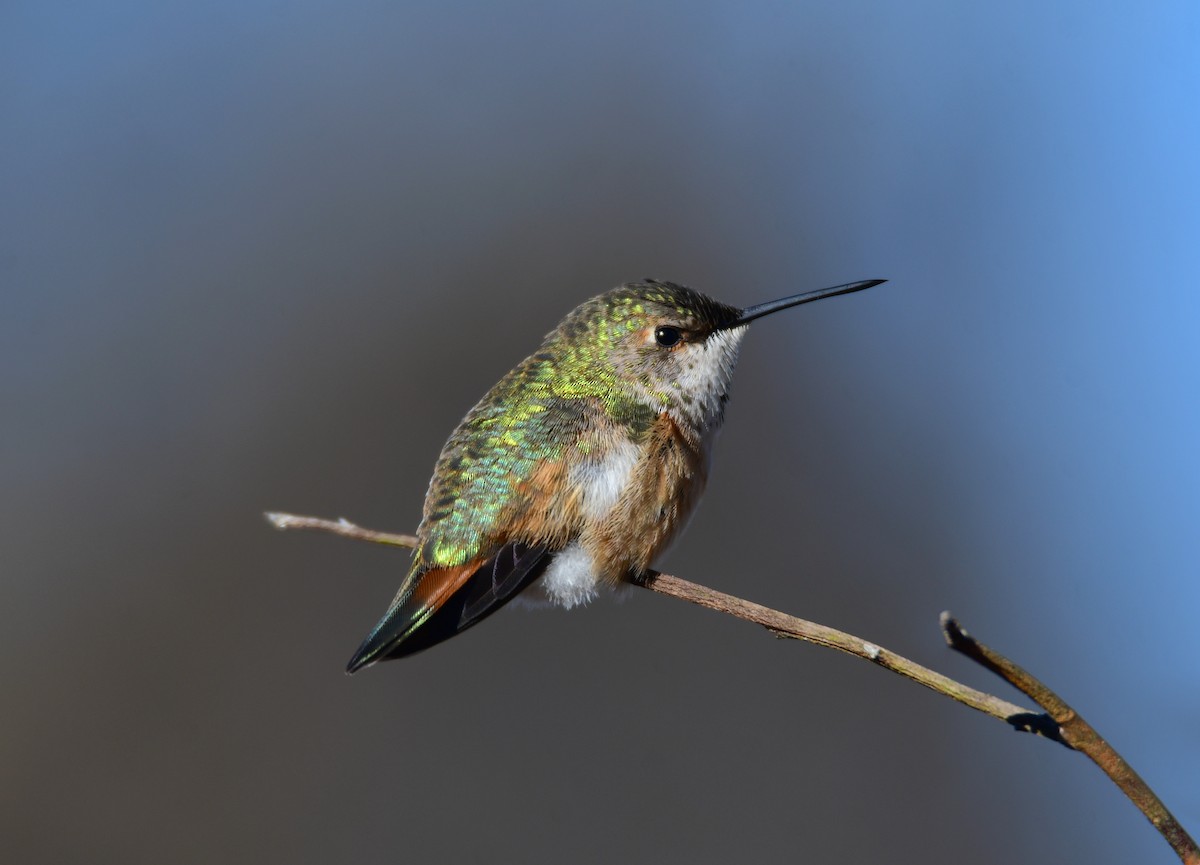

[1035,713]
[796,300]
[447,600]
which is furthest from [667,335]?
[1035,713]

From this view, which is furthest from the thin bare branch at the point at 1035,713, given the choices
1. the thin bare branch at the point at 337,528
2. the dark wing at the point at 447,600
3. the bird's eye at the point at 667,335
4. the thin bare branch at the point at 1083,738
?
the bird's eye at the point at 667,335

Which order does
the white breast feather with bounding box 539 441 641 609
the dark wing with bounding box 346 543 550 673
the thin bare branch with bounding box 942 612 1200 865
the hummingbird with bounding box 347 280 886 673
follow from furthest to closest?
the white breast feather with bounding box 539 441 641 609 < the hummingbird with bounding box 347 280 886 673 < the dark wing with bounding box 346 543 550 673 < the thin bare branch with bounding box 942 612 1200 865

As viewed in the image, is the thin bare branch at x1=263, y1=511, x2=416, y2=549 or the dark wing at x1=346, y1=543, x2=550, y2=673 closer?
the thin bare branch at x1=263, y1=511, x2=416, y2=549

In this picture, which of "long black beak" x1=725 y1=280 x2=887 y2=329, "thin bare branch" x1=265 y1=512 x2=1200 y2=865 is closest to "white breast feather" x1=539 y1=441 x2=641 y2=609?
"long black beak" x1=725 y1=280 x2=887 y2=329

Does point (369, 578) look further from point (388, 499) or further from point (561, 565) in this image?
point (561, 565)

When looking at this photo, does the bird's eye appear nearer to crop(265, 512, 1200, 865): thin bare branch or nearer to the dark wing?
the dark wing

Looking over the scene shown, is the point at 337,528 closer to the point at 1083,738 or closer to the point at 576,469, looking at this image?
the point at 576,469
